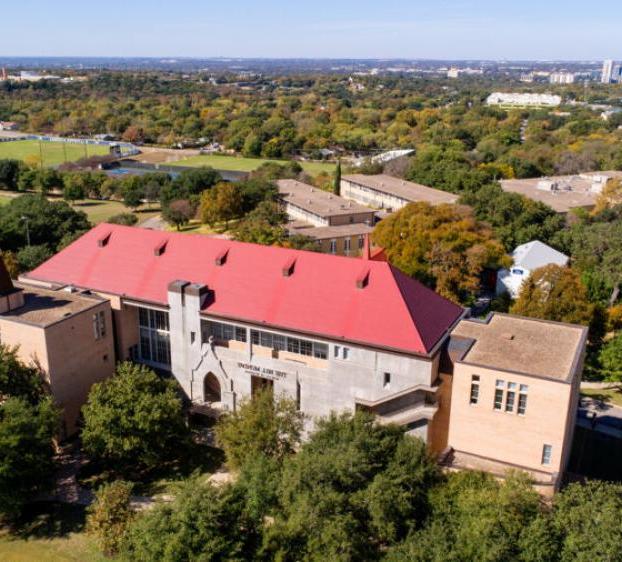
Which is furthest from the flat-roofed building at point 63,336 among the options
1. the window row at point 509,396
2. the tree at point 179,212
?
the tree at point 179,212

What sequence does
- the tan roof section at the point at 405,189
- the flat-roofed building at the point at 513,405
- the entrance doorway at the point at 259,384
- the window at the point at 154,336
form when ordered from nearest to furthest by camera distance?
1. the flat-roofed building at the point at 513,405
2. the entrance doorway at the point at 259,384
3. the window at the point at 154,336
4. the tan roof section at the point at 405,189

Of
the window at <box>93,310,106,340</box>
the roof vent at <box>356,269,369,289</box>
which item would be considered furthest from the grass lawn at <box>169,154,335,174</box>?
the roof vent at <box>356,269,369,289</box>

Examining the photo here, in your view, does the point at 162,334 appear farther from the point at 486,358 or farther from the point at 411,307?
the point at 486,358

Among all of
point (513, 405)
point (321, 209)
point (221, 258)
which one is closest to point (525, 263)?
point (321, 209)

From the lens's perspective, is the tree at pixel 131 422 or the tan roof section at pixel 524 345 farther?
the tree at pixel 131 422

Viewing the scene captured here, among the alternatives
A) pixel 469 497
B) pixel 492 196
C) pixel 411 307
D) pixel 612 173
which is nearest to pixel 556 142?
pixel 612 173

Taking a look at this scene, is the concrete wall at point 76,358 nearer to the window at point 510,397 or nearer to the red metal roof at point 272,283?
the red metal roof at point 272,283

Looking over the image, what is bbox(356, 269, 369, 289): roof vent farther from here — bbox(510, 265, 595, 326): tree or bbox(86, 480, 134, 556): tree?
bbox(510, 265, 595, 326): tree
